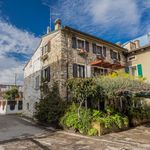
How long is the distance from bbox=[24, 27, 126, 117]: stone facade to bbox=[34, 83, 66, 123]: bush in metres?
0.69

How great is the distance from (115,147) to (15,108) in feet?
89.0

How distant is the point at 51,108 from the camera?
14.8m

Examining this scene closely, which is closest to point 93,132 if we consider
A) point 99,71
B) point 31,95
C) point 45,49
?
point 99,71

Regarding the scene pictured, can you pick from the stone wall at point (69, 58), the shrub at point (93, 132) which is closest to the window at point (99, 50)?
the stone wall at point (69, 58)

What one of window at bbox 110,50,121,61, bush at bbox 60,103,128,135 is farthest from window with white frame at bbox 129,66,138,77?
bush at bbox 60,103,128,135

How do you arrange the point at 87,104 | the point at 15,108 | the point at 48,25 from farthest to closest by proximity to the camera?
the point at 15,108, the point at 48,25, the point at 87,104

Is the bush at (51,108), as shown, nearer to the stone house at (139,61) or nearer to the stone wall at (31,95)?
the stone wall at (31,95)

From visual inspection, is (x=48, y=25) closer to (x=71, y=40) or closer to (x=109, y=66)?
(x=71, y=40)

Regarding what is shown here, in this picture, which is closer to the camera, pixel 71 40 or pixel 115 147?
pixel 115 147

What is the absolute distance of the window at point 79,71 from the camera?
16.3 meters

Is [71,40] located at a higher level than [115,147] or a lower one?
higher

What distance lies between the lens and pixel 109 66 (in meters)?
18.5

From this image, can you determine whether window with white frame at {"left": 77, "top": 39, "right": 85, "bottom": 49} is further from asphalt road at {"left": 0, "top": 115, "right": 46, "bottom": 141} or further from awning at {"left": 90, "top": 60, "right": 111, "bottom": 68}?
asphalt road at {"left": 0, "top": 115, "right": 46, "bottom": 141}

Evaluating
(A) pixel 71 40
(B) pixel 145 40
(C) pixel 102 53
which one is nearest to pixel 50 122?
(A) pixel 71 40
